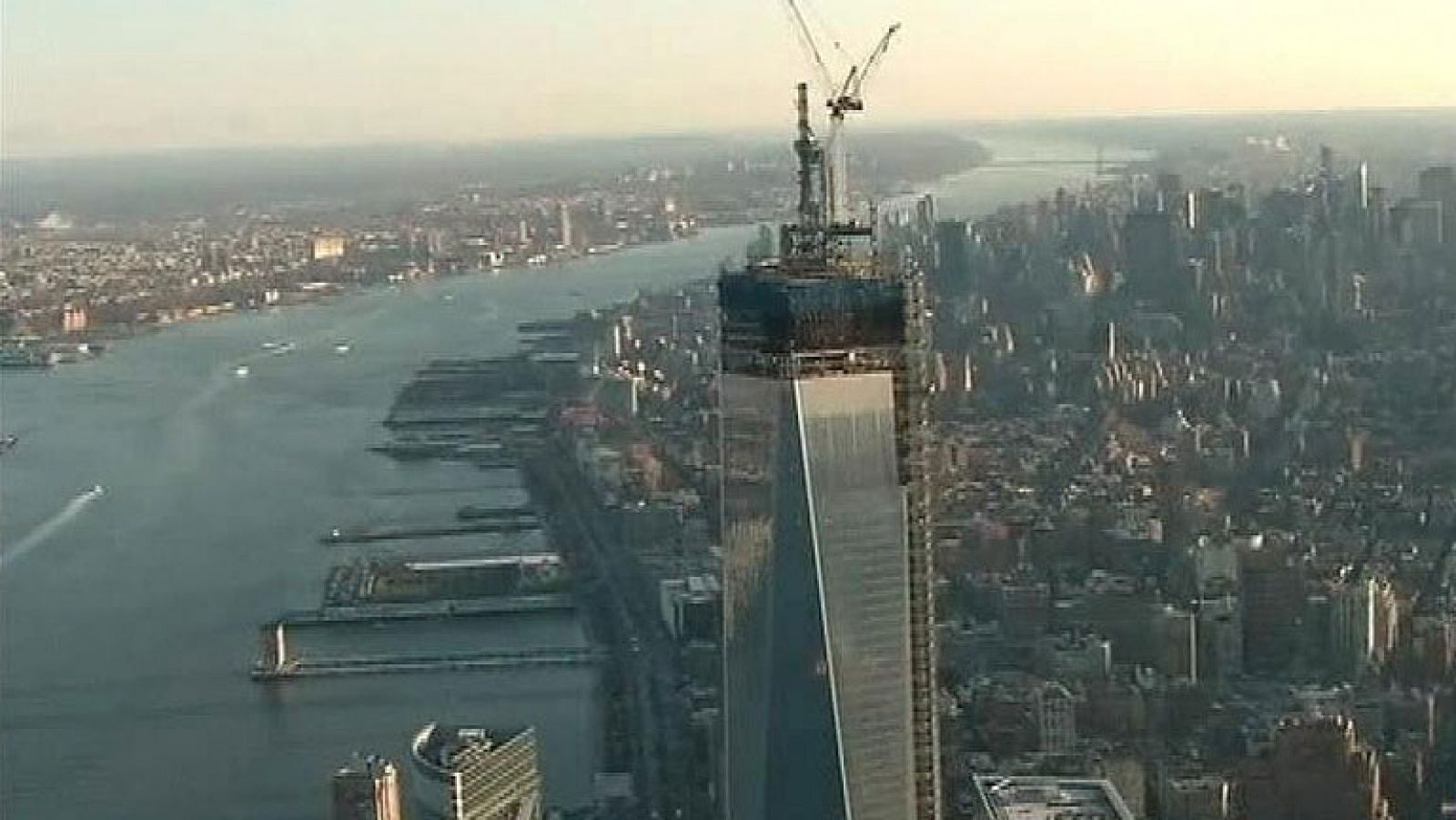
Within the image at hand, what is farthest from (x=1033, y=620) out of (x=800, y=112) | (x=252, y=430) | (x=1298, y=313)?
(x=252, y=430)

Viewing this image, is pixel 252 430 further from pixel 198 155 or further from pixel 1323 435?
pixel 1323 435

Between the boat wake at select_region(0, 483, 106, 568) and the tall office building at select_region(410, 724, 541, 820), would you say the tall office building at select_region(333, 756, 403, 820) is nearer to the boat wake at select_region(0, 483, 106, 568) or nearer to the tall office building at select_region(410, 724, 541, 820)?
the tall office building at select_region(410, 724, 541, 820)

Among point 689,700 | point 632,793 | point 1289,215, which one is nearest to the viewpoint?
point 632,793

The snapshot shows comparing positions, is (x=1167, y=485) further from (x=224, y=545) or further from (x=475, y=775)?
(x=475, y=775)

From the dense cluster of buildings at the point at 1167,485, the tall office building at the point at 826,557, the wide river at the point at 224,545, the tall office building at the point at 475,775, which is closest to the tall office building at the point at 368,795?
the tall office building at the point at 475,775

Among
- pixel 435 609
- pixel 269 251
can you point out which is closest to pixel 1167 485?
pixel 435 609

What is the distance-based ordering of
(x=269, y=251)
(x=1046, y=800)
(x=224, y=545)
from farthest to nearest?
1. (x=269, y=251)
2. (x=224, y=545)
3. (x=1046, y=800)
